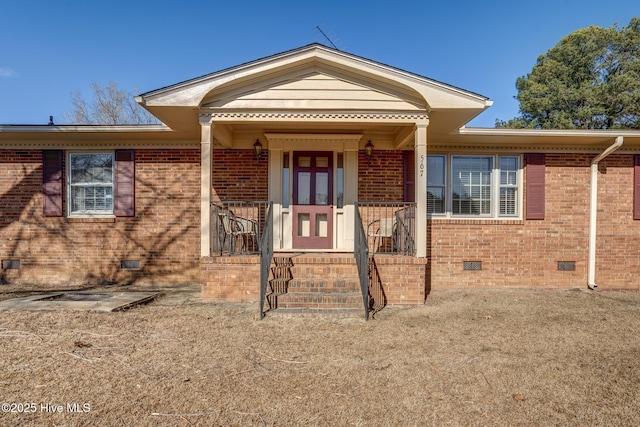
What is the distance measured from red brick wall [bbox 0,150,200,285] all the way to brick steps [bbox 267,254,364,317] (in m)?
2.73

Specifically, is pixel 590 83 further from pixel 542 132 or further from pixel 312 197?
pixel 312 197

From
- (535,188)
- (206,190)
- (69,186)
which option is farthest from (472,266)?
(69,186)

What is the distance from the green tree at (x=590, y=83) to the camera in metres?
17.4

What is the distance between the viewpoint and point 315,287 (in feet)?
18.8

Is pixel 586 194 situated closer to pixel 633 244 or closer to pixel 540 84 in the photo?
pixel 633 244

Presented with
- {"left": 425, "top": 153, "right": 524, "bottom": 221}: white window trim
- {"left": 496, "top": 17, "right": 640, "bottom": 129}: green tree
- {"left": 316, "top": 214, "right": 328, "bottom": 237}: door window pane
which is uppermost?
{"left": 496, "top": 17, "right": 640, "bottom": 129}: green tree

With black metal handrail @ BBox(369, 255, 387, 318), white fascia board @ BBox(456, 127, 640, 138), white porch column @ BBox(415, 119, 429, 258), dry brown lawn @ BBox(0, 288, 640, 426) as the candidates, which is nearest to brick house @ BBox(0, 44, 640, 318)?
white fascia board @ BBox(456, 127, 640, 138)

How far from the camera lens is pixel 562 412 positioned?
2.67 meters

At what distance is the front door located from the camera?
7387 millimetres

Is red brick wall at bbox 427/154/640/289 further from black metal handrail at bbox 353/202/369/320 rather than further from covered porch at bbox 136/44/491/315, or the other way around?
black metal handrail at bbox 353/202/369/320

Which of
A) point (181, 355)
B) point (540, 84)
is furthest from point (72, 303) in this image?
point (540, 84)

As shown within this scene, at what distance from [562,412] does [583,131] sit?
6.21 m

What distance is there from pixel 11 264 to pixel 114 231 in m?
2.29

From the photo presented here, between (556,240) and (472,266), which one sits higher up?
(556,240)
